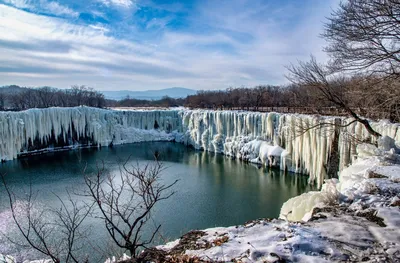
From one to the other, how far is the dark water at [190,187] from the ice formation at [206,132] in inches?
54.2

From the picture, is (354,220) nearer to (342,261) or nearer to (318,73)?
(342,261)

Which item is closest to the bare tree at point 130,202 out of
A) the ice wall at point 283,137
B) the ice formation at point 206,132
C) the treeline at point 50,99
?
the ice wall at point 283,137

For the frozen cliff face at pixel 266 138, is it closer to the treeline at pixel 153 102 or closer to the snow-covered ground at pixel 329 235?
the snow-covered ground at pixel 329 235

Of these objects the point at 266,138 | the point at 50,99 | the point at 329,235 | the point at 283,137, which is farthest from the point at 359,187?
the point at 50,99

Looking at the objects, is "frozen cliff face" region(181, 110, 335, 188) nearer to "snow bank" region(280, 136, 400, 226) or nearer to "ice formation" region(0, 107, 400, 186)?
"ice formation" region(0, 107, 400, 186)

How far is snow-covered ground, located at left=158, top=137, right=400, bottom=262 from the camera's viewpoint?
274 cm

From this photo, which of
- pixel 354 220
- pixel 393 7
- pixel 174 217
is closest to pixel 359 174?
pixel 354 220

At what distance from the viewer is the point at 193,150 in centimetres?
2702

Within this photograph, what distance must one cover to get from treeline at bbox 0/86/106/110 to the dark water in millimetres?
17279

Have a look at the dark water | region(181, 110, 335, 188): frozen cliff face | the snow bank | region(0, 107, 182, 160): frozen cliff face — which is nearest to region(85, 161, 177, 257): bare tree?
the dark water

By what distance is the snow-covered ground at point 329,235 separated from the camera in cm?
274

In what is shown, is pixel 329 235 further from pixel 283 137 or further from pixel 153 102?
pixel 153 102

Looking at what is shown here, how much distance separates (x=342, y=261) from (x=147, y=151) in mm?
24073

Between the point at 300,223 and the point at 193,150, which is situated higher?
the point at 300,223
